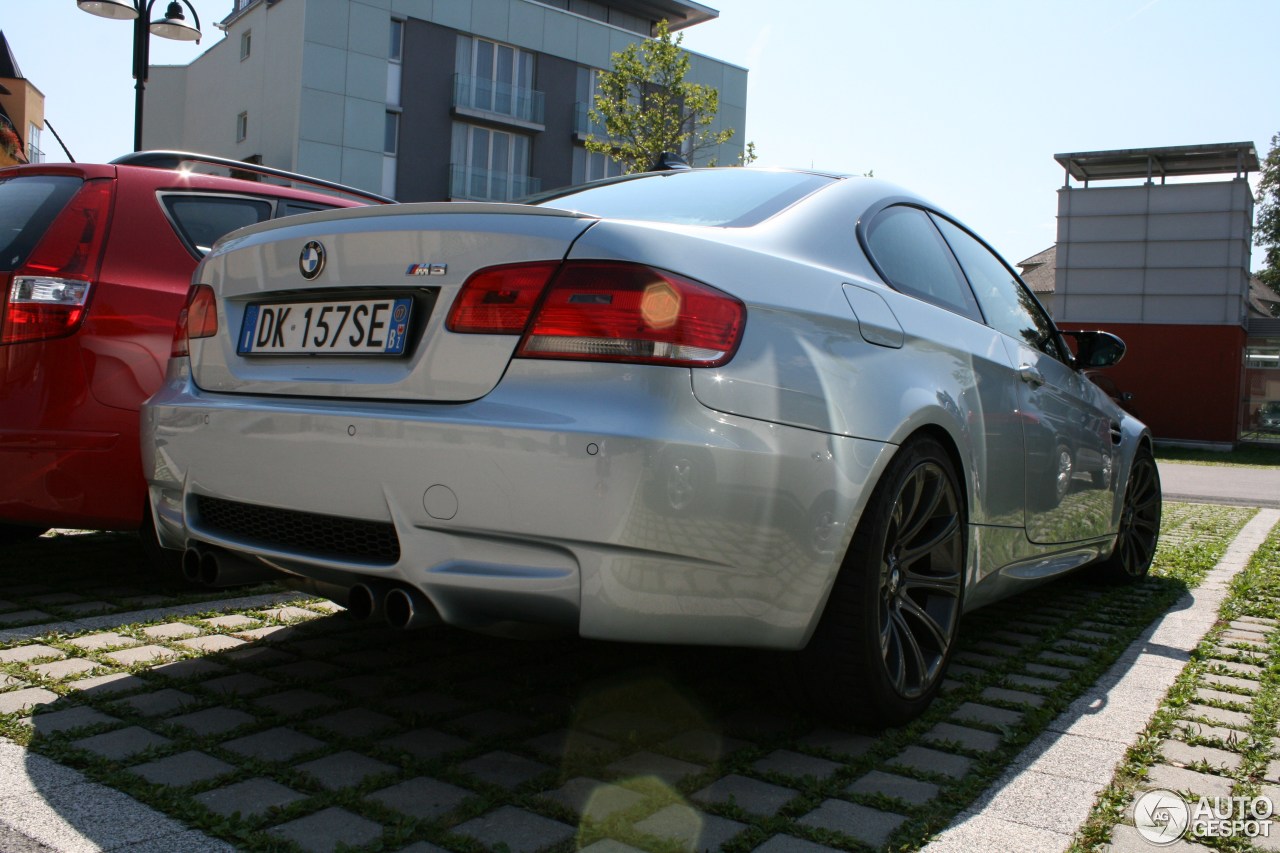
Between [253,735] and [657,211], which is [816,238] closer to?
[657,211]

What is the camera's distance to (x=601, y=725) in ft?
9.50

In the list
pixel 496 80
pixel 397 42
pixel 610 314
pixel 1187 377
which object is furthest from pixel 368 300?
pixel 496 80

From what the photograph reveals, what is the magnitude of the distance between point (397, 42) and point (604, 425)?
35.0 meters

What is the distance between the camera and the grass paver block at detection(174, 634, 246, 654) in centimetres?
353

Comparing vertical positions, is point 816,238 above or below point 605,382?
above

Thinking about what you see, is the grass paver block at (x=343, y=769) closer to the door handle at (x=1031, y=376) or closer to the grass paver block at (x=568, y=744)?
the grass paver block at (x=568, y=744)

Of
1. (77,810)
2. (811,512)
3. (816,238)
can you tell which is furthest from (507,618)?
(816,238)

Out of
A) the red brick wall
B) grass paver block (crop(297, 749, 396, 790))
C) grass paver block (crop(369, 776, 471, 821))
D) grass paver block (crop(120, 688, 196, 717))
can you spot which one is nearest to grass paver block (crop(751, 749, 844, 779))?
grass paver block (crop(369, 776, 471, 821))

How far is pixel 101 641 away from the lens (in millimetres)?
3553

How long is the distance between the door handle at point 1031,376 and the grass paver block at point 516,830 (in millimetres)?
2363

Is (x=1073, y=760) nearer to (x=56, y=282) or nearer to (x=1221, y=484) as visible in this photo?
(x=56, y=282)

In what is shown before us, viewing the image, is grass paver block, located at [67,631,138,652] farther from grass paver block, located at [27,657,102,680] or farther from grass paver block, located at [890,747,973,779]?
grass paver block, located at [890,747,973,779]

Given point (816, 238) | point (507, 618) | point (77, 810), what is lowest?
point (77, 810)

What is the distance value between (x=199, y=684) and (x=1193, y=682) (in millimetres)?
2994
